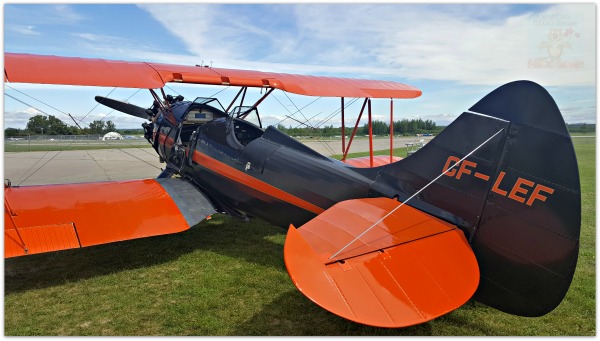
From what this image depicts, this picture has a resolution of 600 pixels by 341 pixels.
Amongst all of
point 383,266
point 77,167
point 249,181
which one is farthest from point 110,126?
point 77,167

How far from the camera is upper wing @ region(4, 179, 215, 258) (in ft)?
14.9

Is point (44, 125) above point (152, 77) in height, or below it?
below

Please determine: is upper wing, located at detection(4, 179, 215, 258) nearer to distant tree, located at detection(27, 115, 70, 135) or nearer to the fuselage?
the fuselage

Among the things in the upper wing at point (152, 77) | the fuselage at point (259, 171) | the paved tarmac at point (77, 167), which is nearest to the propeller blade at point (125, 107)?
the fuselage at point (259, 171)

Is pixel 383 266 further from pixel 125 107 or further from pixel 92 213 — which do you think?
pixel 125 107

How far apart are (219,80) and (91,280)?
3.03 meters

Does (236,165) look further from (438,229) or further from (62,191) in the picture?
(438,229)

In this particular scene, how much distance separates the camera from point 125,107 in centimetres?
857

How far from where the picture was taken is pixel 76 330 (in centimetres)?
360

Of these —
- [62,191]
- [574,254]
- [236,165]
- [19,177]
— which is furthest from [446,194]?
[19,177]

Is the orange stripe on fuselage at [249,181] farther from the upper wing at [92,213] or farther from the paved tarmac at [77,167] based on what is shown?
the paved tarmac at [77,167]

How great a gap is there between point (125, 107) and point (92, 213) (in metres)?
4.13

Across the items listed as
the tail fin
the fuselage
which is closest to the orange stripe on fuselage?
the fuselage

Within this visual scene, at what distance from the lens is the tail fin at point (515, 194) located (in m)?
2.83
